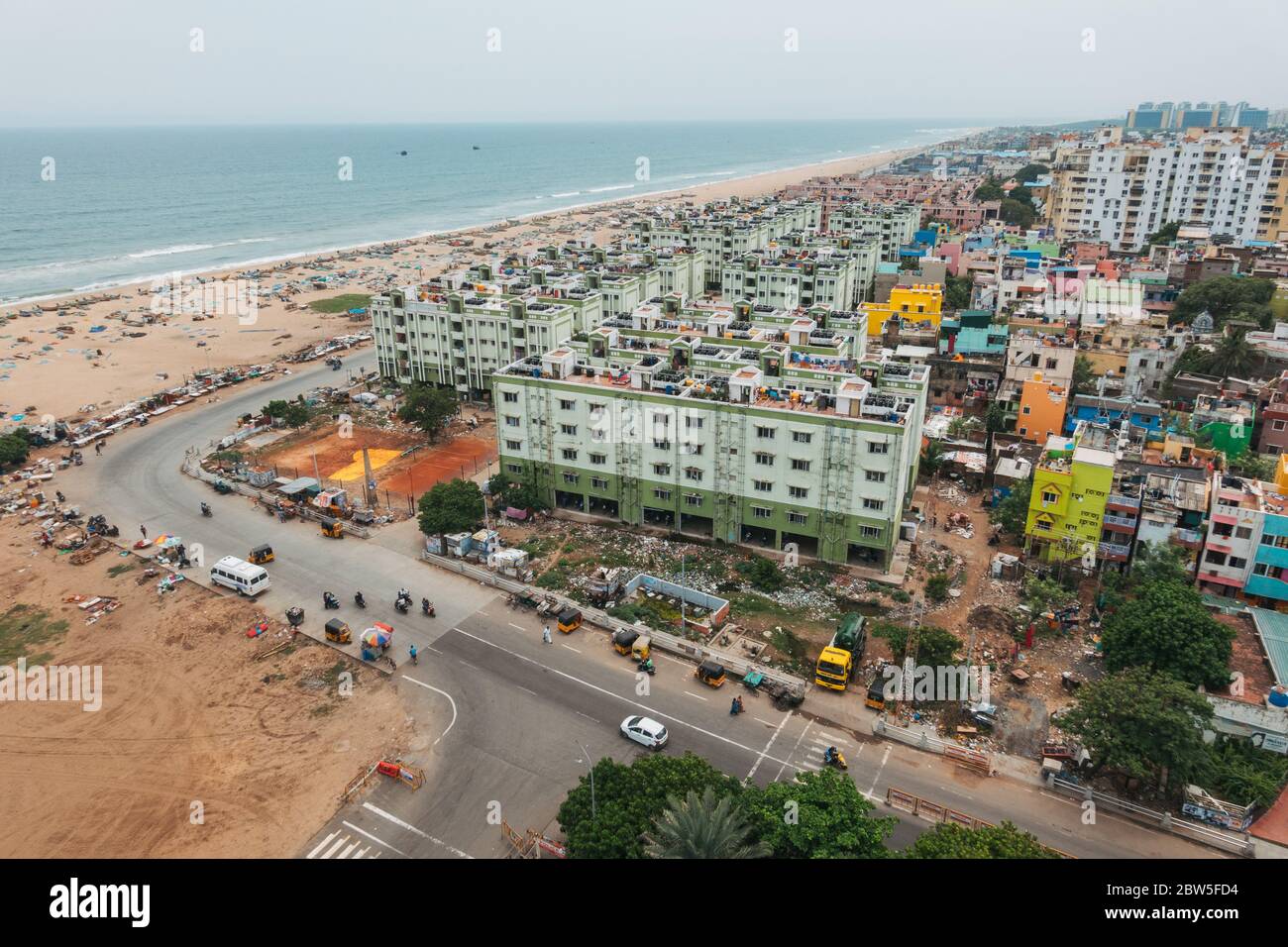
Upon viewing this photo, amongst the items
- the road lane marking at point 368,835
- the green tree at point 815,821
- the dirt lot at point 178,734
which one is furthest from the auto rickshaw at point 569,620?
the green tree at point 815,821

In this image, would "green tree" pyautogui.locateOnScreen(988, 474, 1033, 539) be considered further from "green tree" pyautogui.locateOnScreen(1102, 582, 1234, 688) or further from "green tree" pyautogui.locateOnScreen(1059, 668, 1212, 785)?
"green tree" pyautogui.locateOnScreen(1059, 668, 1212, 785)

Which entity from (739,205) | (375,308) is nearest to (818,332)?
(375,308)

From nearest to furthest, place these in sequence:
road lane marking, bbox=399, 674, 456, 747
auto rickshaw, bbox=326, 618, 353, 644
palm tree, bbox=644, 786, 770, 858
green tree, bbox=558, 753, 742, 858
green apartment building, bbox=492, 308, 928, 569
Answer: palm tree, bbox=644, 786, 770, 858 → green tree, bbox=558, 753, 742, 858 → road lane marking, bbox=399, 674, 456, 747 → auto rickshaw, bbox=326, 618, 353, 644 → green apartment building, bbox=492, 308, 928, 569

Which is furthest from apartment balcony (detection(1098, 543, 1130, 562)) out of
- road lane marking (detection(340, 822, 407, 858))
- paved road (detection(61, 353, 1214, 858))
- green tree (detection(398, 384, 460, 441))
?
green tree (detection(398, 384, 460, 441))

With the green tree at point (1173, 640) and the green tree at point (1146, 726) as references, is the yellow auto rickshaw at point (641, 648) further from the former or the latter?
the green tree at point (1173, 640)

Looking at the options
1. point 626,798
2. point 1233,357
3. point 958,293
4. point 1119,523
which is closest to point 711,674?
point 626,798

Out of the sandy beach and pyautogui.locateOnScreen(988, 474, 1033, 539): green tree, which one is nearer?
pyautogui.locateOnScreen(988, 474, 1033, 539): green tree
